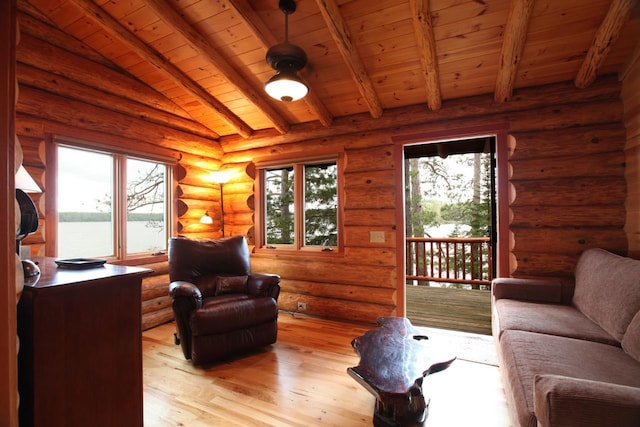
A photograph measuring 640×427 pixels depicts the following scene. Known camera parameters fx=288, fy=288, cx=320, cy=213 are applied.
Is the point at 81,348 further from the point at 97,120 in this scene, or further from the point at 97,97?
the point at 97,97

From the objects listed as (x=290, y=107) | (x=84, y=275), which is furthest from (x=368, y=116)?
(x=84, y=275)

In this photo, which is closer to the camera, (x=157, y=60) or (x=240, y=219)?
(x=157, y=60)

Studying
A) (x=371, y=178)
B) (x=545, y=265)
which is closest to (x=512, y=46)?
(x=371, y=178)

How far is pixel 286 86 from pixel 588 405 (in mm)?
2635

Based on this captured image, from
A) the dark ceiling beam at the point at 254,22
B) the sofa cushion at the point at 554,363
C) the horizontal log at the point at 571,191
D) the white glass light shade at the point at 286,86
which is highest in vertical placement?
the dark ceiling beam at the point at 254,22

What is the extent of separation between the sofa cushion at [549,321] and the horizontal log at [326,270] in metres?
1.26

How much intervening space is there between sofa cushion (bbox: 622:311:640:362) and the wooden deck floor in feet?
5.66

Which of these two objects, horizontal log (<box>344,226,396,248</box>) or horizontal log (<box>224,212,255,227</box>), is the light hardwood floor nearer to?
horizontal log (<box>344,226,396,248</box>)

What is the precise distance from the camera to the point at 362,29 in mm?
2434

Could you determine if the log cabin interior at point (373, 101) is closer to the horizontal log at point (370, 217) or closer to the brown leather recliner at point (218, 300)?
the horizontal log at point (370, 217)

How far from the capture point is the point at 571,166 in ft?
8.71

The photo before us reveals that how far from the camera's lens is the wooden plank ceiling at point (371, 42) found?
2171 mm

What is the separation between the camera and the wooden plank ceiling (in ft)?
7.12

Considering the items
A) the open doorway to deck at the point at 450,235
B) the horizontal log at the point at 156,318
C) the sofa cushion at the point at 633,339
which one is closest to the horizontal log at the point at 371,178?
the open doorway to deck at the point at 450,235
